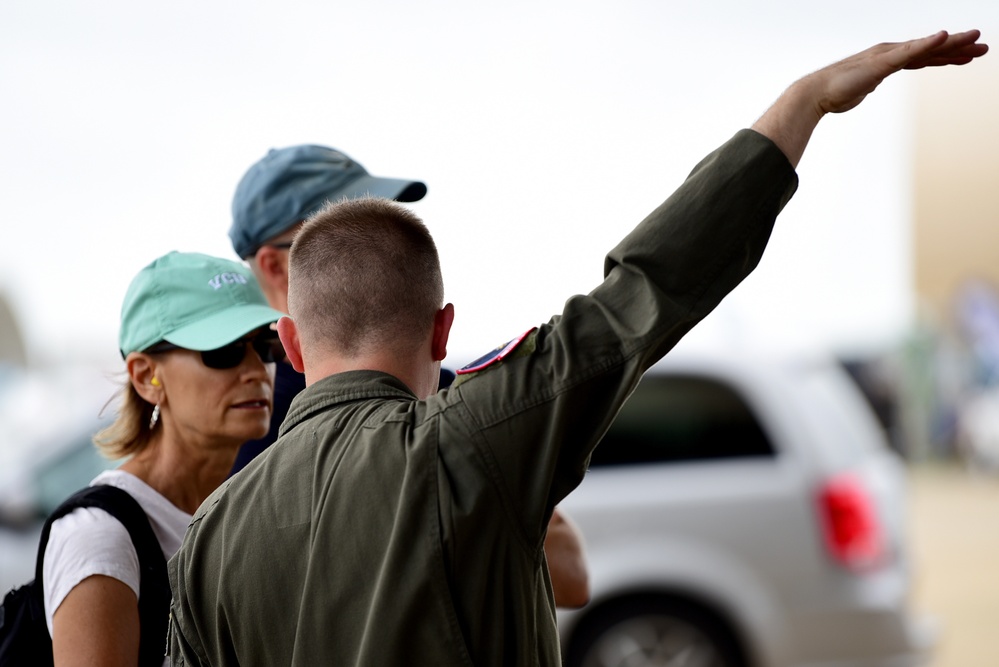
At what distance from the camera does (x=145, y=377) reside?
2.45 m

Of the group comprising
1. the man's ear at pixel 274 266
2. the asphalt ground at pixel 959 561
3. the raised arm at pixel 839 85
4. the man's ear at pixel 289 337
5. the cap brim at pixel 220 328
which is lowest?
the asphalt ground at pixel 959 561

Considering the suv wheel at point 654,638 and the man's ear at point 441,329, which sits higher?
the man's ear at point 441,329

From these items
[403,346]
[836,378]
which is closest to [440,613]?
[403,346]

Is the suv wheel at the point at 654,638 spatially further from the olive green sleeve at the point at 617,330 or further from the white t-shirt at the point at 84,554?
the olive green sleeve at the point at 617,330

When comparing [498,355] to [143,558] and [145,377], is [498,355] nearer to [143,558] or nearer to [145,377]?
[143,558]

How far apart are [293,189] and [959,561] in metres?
10.5

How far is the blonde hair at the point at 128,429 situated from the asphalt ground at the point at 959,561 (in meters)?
6.25

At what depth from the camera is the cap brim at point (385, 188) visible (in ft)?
8.92

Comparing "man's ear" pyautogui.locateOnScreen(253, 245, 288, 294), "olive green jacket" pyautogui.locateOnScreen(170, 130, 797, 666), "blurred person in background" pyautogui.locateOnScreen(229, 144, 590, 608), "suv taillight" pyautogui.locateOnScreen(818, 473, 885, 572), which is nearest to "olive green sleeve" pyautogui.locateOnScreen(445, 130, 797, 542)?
"olive green jacket" pyautogui.locateOnScreen(170, 130, 797, 666)

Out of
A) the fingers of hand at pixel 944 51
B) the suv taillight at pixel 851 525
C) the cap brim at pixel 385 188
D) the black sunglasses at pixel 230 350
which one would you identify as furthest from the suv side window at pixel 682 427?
the fingers of hand at pixel 944 51

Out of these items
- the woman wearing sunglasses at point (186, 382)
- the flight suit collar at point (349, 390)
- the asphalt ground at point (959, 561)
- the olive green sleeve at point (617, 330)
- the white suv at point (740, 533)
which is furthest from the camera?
the asphalt ground at point (959, 561)

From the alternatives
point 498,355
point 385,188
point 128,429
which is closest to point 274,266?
point 385,188

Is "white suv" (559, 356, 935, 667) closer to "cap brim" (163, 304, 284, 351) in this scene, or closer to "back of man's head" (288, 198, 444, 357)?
"cap brim" (163, 304, 284, 351)

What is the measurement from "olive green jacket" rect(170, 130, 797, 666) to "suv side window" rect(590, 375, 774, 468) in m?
4.89
